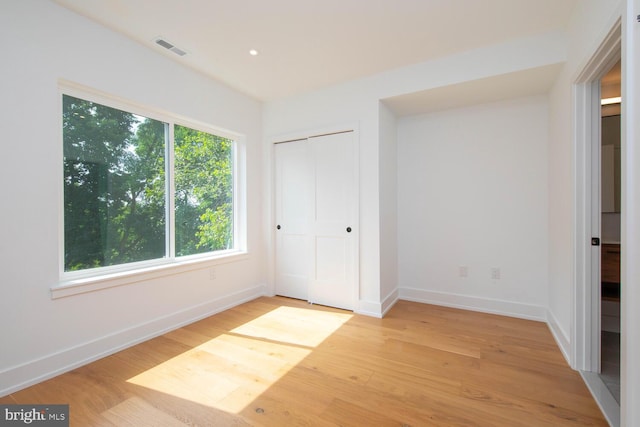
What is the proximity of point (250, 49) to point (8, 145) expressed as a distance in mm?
1982

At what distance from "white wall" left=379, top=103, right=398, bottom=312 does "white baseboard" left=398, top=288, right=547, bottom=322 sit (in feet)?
0.84

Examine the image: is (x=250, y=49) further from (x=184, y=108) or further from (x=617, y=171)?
(x=617, y=171)

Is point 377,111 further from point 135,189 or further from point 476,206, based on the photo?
point 135,189

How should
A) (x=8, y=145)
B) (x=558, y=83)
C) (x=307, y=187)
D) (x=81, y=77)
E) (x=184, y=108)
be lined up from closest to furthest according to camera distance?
(x=8, y=145) < (x=81, y=77) < (x=558, y=83) < (x=184, y=108) < (x=307, y=187)

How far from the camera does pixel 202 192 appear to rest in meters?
3.38

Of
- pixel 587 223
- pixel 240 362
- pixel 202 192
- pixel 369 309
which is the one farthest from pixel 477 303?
pixel 202 192

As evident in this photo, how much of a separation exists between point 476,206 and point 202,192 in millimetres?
3289

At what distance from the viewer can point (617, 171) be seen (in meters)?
3.28

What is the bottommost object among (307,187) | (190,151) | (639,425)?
(639,425)

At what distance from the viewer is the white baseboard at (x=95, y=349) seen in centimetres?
190

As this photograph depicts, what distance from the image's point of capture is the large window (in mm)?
2328

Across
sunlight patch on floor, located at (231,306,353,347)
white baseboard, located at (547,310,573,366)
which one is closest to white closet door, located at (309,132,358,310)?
sunlight patch on floor, located at (231,306,353,347)

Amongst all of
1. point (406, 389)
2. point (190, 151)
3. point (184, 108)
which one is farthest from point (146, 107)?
point (406, 389)

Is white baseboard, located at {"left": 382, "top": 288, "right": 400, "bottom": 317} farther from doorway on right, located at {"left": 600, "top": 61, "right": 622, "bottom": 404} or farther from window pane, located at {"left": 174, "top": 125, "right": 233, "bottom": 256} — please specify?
window pane, located at {"left": 174, "top": 125, "right": 233, "bottom": 256}
